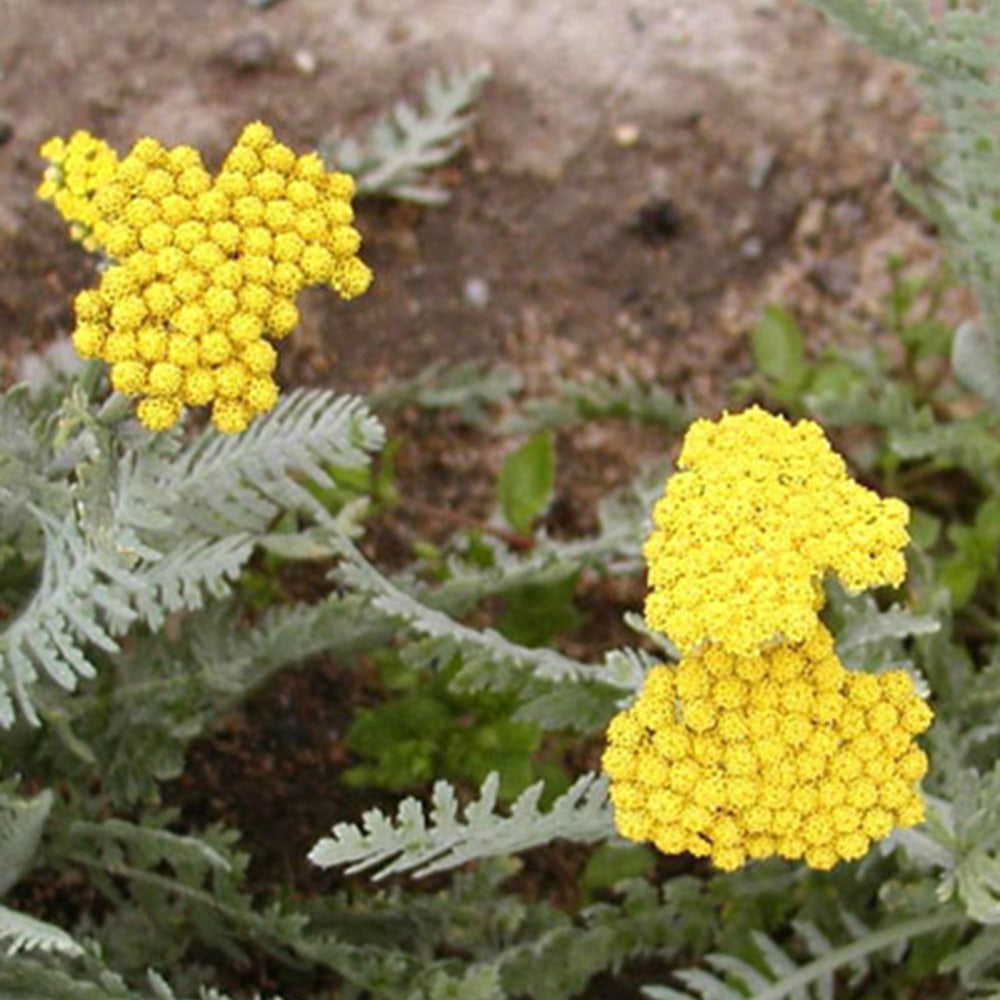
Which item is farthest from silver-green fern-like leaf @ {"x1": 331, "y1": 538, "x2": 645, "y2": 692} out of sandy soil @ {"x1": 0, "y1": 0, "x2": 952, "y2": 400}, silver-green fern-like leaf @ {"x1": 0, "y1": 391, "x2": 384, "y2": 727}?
sandy soil @ {"x1": 0, "y1": 0, "x2": 952, "y2": 400}

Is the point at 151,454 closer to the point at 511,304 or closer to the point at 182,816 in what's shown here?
the point at 182,816

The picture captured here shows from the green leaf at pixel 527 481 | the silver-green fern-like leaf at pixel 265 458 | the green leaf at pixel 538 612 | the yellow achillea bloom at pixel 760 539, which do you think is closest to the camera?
the yellow achillea bloom at pixel 760 539

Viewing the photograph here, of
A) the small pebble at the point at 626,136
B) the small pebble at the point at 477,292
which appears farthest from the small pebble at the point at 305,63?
the small pebble at the point at 626,136

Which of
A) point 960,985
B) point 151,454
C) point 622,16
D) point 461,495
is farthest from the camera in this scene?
point 622,16

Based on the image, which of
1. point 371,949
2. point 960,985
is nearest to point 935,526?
point 960,985

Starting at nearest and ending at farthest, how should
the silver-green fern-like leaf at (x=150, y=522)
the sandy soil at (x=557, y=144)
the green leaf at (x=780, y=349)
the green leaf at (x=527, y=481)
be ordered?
the silver-green fern-like leaf at (x=150, y=522) → the green leaf at (x=527, y=481) → the green leaf at (x=780, y=349) → the sandy soil at (x=557, y=144)

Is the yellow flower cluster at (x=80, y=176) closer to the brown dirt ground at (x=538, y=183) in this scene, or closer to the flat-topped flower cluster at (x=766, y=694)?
the flat-topped flower cluster at (x=766, y=694)
